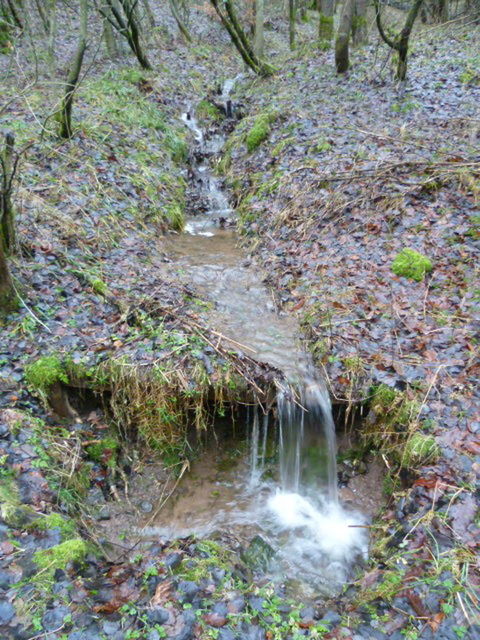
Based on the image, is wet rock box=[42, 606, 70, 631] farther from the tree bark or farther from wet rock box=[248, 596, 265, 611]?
the tree bark

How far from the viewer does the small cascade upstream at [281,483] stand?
4348 millimetres

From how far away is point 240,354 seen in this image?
513cm

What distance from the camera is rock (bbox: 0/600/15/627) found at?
2635mm

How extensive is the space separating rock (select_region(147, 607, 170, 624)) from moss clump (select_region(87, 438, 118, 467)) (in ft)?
6.24

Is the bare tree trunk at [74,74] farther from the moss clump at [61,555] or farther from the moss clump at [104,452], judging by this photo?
the moss clump at [61,555]

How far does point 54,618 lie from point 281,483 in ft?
9.52

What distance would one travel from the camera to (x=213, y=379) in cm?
477

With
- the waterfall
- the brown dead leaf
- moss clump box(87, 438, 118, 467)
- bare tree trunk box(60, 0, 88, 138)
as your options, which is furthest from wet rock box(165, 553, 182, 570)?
bare tree trunk box(60, 0, 88, 138)

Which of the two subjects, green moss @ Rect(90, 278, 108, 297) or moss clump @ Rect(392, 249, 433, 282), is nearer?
green moss @ Rect(90, 278, 108, 297)

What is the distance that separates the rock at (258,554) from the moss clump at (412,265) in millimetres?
3863

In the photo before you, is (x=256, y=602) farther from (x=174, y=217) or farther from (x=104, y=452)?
(x=174, y=217)

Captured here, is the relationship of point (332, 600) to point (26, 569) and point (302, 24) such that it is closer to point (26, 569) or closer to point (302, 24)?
point (26, 569)

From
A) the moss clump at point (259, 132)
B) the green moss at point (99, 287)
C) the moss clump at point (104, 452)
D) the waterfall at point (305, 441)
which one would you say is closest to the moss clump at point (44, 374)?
the moss clump at point (104, 452)

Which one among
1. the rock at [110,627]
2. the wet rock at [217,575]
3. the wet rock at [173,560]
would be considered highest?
the rock at [110,627]
